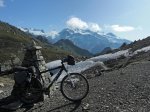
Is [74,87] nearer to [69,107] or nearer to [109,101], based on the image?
[69,107]

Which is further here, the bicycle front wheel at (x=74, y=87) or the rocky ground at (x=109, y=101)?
the bicycle front wheel at (x=74, y=87)

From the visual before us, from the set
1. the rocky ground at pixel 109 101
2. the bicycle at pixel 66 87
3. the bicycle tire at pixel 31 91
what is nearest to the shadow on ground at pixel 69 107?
the rocky ground at pixel 109 101

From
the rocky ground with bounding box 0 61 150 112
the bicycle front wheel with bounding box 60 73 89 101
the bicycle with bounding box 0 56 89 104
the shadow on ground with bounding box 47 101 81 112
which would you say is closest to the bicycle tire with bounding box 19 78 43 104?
the bicycle with bounding box 0 56 89 104

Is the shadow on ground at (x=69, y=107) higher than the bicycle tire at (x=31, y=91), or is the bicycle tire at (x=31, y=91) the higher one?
the bicycle tire at (x=31, y=91)

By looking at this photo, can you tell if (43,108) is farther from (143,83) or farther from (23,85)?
(143,83)

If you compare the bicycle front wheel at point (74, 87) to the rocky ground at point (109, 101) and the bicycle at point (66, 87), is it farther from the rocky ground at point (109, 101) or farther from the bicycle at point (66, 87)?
the rocky ground at point (109, 101)

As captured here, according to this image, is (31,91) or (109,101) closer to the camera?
(109,101)

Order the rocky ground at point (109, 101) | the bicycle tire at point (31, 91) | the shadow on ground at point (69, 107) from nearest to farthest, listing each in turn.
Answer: the rocky ground at point (109, 101) < the shadow on ground at point (69, 107) < the bicycle tire at point (31, 91)

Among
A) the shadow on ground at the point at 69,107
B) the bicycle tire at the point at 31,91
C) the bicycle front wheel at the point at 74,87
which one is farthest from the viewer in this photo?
the bicycle tire at the point at 31,91

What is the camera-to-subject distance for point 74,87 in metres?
15.7

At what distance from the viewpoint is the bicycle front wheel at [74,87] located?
15375 mm

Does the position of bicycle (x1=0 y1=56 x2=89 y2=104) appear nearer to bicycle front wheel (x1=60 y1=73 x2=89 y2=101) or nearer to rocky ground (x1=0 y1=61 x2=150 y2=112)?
bicycle front wheel (x1=60 y1=73 x2=89 y2=101)

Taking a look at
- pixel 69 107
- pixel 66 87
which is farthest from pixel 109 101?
pixel 66 87

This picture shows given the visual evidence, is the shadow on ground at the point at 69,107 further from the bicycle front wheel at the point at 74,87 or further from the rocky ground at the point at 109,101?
the bicycle front wheel at the point at 74,87
